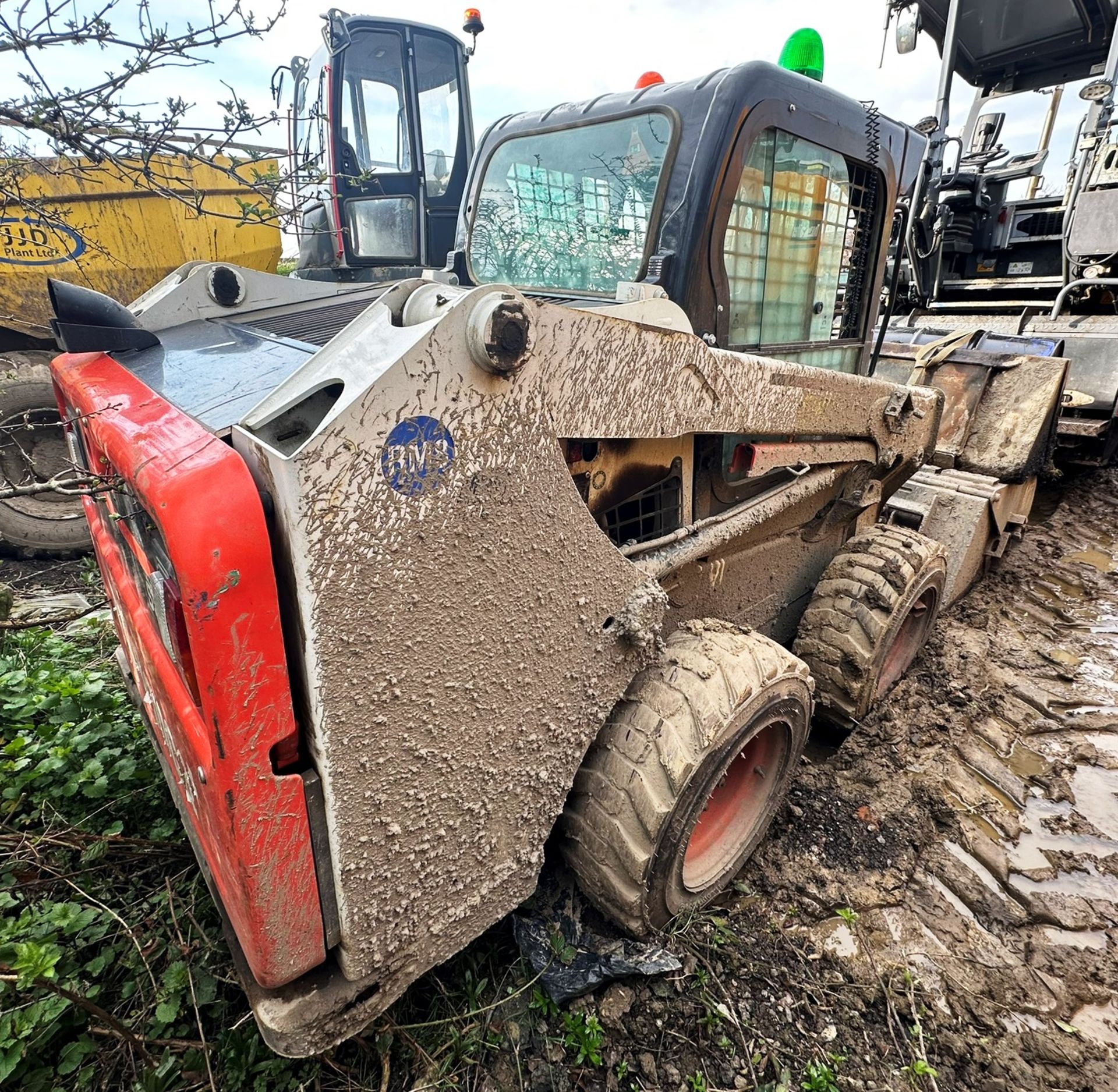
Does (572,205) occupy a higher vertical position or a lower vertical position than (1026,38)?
lower

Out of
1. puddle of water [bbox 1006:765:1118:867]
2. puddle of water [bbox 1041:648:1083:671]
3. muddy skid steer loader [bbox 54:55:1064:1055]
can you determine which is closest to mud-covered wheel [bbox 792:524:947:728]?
muddy skid steer loader [bbox 54:55:1064:1055]

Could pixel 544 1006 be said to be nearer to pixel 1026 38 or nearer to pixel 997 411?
pixel 997 411

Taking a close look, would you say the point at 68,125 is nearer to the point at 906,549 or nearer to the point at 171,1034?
the point at 171,1034

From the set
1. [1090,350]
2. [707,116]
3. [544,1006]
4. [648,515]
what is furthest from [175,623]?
[1090,350]

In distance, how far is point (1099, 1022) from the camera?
1.86 metres

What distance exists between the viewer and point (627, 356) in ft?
4.85

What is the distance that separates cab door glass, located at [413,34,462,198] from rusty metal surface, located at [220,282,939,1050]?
17.3 feet

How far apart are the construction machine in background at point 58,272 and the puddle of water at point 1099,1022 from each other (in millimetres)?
4818

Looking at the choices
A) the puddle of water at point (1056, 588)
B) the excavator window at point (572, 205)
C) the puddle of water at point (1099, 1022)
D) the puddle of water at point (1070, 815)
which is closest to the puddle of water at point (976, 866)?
the puddle of water at point (1070, 815)

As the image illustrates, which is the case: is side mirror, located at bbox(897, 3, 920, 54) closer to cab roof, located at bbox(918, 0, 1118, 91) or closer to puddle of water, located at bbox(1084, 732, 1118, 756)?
cab roof, located at bbox(918, 0, 1118, 91)

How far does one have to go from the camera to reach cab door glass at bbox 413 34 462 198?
5703 millimetres

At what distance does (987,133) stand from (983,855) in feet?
27.0

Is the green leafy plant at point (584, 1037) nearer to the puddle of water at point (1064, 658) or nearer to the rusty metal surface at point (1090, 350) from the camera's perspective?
the puddle of water at point (1064, 658)

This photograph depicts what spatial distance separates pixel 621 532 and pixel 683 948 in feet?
3.88
